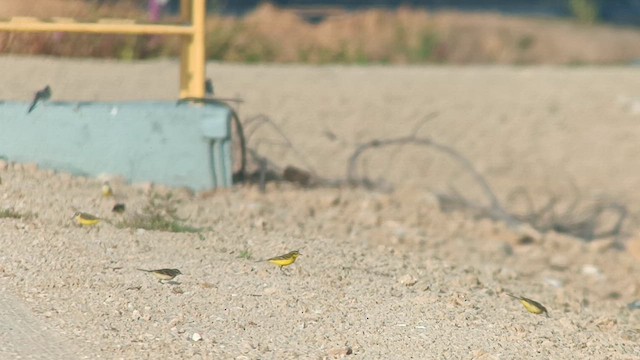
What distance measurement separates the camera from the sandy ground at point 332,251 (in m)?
4.08

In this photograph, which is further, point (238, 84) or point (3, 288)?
point (238, 84)

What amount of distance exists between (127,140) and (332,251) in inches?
51.2

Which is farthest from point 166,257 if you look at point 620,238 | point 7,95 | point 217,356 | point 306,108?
point 306,108

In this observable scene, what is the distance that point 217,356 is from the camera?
3.87 meters

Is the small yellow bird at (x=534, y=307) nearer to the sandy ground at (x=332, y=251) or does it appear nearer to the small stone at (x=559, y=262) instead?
the sandy ground at (x=332, y=251)

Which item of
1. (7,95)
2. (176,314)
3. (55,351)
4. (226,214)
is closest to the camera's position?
(55,351)

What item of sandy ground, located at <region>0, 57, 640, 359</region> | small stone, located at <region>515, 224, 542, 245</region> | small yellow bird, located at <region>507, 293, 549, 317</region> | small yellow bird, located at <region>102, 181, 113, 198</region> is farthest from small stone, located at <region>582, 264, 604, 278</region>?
small yellow bird, located at <region>102, 181, 113, 198</region>

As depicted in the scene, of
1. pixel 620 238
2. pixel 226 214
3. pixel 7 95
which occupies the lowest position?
pixel 620 238

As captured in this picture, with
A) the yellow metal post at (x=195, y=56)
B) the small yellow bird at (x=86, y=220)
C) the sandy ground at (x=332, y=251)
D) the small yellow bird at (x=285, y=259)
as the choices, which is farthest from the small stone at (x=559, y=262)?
the small yellow bird at (x=86, y=220)

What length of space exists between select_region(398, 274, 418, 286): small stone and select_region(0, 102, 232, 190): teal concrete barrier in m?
1.58

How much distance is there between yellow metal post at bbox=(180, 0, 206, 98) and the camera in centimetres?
601

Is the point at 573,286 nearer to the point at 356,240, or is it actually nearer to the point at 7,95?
the point at 356,240

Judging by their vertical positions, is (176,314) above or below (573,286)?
above

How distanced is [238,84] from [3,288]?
497 centimetres
